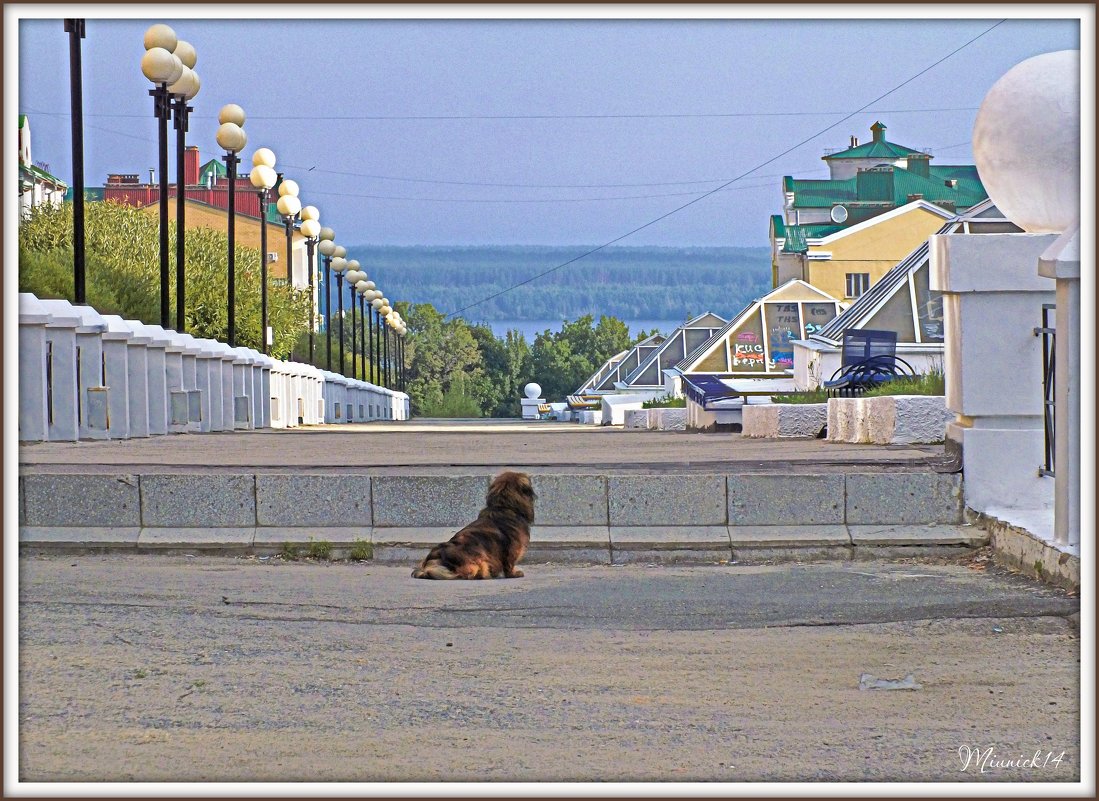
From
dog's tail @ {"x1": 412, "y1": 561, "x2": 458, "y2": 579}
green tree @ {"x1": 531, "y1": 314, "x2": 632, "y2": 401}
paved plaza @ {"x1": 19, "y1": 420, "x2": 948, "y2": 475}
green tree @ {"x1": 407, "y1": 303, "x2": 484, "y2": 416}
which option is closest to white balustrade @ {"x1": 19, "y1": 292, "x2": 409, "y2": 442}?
paved plaza @ {"x1": 19, "y1": 420, "x2": 948, "y2": 475}

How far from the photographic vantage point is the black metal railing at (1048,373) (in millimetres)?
8586

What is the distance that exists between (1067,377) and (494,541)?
3144 millimetres

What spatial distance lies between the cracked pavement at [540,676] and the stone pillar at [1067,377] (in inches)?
16.5

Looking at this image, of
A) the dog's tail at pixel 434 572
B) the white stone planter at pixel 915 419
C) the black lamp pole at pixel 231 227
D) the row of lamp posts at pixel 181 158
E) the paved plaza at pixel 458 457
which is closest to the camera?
the dog's tail at pixel 434 572

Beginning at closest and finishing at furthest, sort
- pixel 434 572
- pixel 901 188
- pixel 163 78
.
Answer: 1. pixel 434 572
2. pixel 163 78
3. pixel 901 188

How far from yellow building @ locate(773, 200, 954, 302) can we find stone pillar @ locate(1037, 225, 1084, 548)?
48971 mm

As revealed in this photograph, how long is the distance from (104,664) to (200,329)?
34468mm

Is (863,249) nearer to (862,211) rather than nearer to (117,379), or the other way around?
(862,211)

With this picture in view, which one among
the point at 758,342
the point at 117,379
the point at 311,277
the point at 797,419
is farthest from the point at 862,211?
the point at 117,379

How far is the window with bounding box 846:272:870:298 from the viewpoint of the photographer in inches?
2438

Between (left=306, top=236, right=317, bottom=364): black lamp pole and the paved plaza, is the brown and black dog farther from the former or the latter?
(left=306, top=236, right=317, bottom=364): black lamp pole

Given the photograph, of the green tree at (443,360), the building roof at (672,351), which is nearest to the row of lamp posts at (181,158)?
the building roof at (672,351)

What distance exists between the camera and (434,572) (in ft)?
26.6

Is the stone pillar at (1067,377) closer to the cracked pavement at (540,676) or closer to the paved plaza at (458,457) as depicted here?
the cracked pavement at (540,676)
